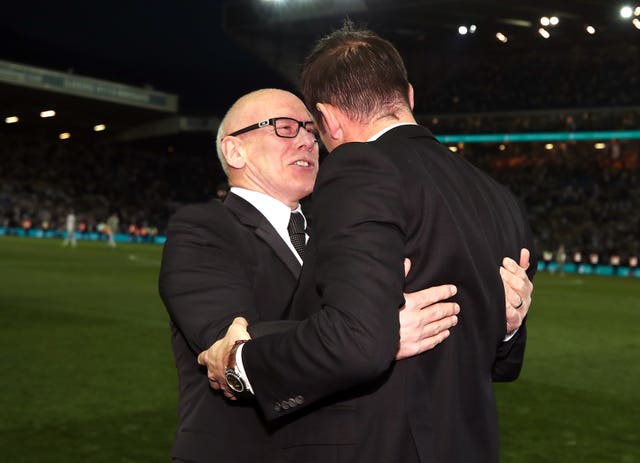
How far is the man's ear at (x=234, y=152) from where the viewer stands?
Answer: 10.5 feet

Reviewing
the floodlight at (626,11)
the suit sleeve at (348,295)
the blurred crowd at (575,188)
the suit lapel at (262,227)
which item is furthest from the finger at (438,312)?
the floodlight at (626,11)

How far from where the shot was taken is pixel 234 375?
2.43m

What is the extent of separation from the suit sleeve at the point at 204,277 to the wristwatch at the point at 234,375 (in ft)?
0.50

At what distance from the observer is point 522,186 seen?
171 ft

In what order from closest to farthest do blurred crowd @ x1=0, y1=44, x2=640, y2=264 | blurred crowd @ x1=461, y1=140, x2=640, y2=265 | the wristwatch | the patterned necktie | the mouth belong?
1. the wristwatch
2. the patterned necktie
3. the mouth
4. blurred crowd @ x1=461, y1=140, x2=640, y2=265
5. blurred crowd @ x1=0, y1=44, x2=640, y2=264

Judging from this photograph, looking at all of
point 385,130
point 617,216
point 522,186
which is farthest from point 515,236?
point 522,186

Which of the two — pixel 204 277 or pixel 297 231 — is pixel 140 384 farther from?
pixel 204 277

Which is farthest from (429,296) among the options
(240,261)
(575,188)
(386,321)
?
(575,188)

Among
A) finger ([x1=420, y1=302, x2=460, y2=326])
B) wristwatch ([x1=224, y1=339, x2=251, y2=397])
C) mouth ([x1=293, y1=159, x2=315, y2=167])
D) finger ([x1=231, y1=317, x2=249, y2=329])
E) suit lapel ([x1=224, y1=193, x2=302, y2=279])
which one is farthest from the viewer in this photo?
mouth ([x1=293, y1=159, x2=315, y2=167])

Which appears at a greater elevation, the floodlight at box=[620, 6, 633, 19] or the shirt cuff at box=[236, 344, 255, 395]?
the floodlight at box=[620, 6, 633, 19]

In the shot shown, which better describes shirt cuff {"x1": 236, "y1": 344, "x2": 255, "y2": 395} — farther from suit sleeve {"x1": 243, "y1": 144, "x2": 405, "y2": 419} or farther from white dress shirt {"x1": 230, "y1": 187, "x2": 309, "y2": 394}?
white dress shirt {"x1": 230, "y1": 187, "x2": 309, "y2": 394}

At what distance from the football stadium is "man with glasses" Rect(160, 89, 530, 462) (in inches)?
137

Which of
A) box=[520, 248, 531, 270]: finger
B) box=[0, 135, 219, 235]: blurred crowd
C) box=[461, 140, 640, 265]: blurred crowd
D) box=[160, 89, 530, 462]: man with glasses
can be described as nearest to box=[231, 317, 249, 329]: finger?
box=[160, 89, 530, 462]: man with glasses

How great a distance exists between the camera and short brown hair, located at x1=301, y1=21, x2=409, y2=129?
95.3 inches
